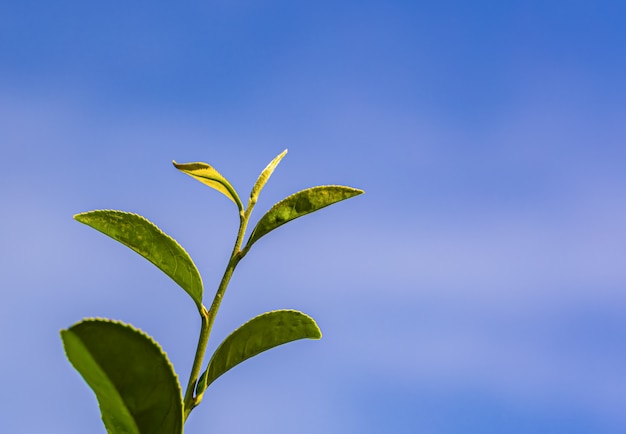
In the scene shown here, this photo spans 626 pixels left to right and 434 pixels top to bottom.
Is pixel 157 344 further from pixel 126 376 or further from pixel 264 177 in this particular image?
pixel 264 177

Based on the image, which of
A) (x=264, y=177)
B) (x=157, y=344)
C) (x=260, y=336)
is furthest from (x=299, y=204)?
(x=157, y=344)

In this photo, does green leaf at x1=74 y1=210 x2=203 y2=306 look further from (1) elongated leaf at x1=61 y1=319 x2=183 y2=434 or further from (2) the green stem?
(1) elongated leaf at x1=61 y1=319 x2=183 y2=434

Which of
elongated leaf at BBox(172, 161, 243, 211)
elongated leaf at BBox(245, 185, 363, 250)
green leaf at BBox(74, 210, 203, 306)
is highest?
elongated leaf at BBox(172, 161, 243, 211)

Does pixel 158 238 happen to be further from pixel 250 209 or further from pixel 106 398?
pixel 106 398

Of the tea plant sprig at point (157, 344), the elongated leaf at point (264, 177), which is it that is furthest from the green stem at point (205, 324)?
the elongated leaf at point (264, 177)

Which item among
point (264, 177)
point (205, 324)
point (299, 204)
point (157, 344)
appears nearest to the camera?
point (157, 344)

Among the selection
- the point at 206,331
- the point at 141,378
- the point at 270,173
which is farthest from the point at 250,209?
the point at 141,378

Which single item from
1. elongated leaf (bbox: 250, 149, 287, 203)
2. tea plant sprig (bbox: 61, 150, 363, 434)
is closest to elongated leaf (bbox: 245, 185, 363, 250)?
tea plant sprig (bbox: 61, 150, 363, 434)
